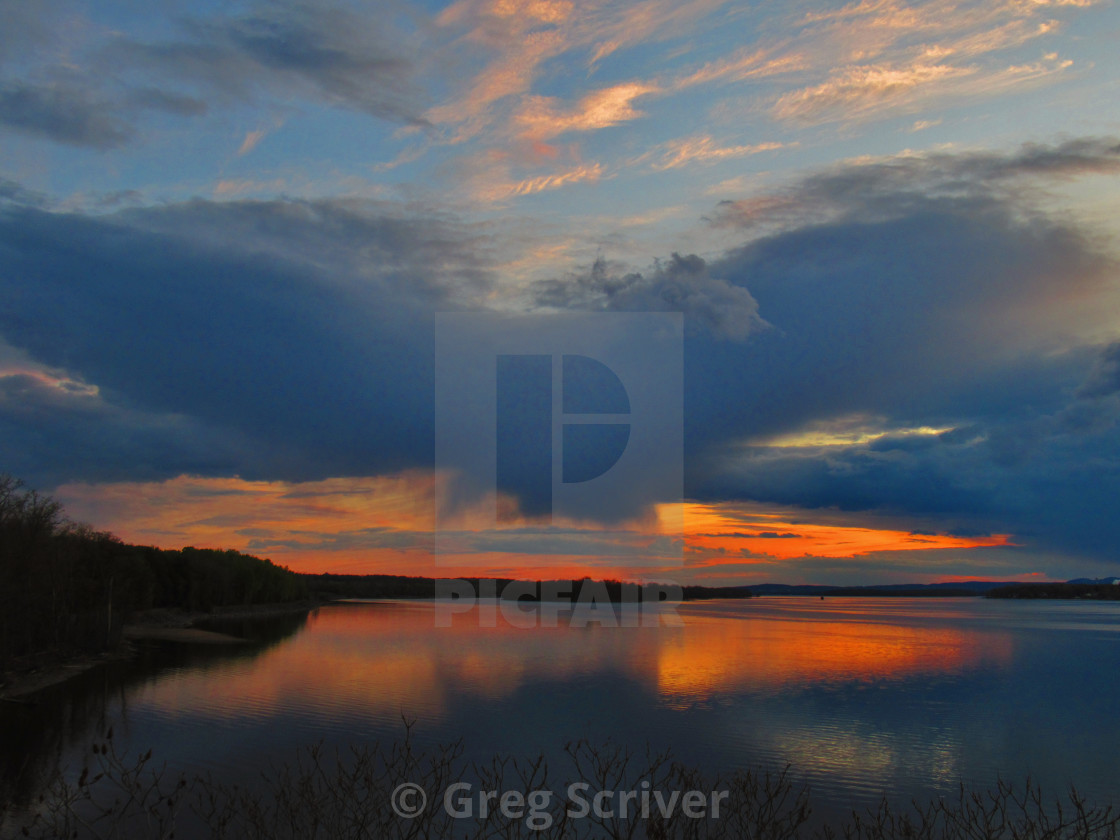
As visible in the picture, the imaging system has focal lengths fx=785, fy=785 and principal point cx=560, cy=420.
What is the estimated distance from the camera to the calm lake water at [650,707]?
21.1m

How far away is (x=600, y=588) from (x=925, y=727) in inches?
4193

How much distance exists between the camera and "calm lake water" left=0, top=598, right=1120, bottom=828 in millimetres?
21125

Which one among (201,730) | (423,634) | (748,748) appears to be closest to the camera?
(748,748)

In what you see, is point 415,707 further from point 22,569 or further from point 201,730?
point 22,569

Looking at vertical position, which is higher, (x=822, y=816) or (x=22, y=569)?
(x=22, y=569)

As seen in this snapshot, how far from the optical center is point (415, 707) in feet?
92.1

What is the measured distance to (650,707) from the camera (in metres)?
28.5

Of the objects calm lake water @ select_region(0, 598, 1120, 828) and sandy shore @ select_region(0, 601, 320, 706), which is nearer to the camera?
calm lake water @ select_region(0, 598, 1120, 828)

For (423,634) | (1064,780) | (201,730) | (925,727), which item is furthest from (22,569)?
(1064,780)

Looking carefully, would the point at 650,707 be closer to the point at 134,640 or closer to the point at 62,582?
the point at 62,582

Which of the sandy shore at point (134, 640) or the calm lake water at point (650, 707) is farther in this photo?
the sandy shore at point (134, 640)

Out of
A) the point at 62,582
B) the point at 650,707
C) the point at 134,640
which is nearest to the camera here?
the point at 650,707

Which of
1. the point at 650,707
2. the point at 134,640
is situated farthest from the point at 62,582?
the point at 650,707

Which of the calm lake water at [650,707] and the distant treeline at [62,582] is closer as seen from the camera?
the calm lake water at [650,707]
